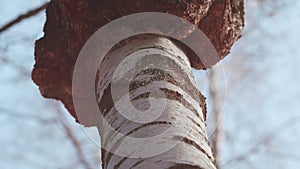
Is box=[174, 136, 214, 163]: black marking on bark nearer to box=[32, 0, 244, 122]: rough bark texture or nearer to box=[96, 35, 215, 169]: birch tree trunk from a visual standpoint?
box=[96, 35, 215, 169]: birch tree trunk

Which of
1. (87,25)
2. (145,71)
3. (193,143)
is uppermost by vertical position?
(87,25)

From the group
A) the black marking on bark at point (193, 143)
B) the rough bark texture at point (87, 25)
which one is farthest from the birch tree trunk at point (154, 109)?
the rough bark texture at point (87, 25)

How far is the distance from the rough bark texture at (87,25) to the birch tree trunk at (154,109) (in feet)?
0.34

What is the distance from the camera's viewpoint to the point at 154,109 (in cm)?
116

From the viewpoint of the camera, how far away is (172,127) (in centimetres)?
112

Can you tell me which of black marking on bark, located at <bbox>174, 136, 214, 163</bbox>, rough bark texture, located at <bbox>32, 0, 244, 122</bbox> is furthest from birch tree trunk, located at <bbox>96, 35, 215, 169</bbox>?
rough bark texture, located at <bbox>32, 0, 244, 122</bbox>

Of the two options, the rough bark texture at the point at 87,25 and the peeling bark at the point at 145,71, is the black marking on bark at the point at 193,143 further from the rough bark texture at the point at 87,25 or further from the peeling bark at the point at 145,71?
the rough bark texture at the point at 87,25

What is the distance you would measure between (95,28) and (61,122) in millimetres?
2852

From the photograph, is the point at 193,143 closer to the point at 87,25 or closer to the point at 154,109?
the point at 154,109

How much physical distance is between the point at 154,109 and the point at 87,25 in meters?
0.48

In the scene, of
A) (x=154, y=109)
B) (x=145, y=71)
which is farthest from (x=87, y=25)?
(x=154, y=109)

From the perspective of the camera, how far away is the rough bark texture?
1.50 m

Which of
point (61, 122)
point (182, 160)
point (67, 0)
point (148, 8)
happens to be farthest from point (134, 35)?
point (61, 122)

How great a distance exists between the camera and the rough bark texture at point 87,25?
4.92ft
